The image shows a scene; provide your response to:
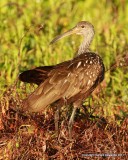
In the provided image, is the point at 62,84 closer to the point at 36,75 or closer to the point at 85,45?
the point at 36,75

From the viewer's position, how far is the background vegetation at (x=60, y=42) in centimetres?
785

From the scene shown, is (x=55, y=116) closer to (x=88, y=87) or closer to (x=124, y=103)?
(x=88, y=87)

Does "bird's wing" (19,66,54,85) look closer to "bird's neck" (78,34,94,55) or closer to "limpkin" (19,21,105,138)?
"limpkin" (19,21,105,138)

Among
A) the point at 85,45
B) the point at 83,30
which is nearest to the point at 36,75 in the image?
the point at 85,45

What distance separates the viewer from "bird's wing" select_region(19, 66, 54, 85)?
6543mm

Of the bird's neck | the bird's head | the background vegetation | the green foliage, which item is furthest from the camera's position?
the green foliage

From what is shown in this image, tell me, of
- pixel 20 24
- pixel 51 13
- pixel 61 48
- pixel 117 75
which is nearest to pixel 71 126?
pixel 117 75

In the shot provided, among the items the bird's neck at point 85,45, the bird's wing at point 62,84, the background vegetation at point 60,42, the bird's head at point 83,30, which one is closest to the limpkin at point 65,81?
the bird's wing at point 62,84

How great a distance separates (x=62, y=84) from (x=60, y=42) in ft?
10.2

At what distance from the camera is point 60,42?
9789mm

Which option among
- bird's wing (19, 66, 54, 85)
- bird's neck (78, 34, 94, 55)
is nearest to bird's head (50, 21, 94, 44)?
bird's neck (78, 34, 94, 55)

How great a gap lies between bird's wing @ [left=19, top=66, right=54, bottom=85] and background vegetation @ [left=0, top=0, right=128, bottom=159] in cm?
17

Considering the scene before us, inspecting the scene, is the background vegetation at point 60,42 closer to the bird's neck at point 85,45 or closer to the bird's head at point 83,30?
the bird's head at point 83,30

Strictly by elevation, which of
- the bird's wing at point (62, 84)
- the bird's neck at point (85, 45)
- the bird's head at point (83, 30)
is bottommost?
the bird's wing at point (62, 84)
